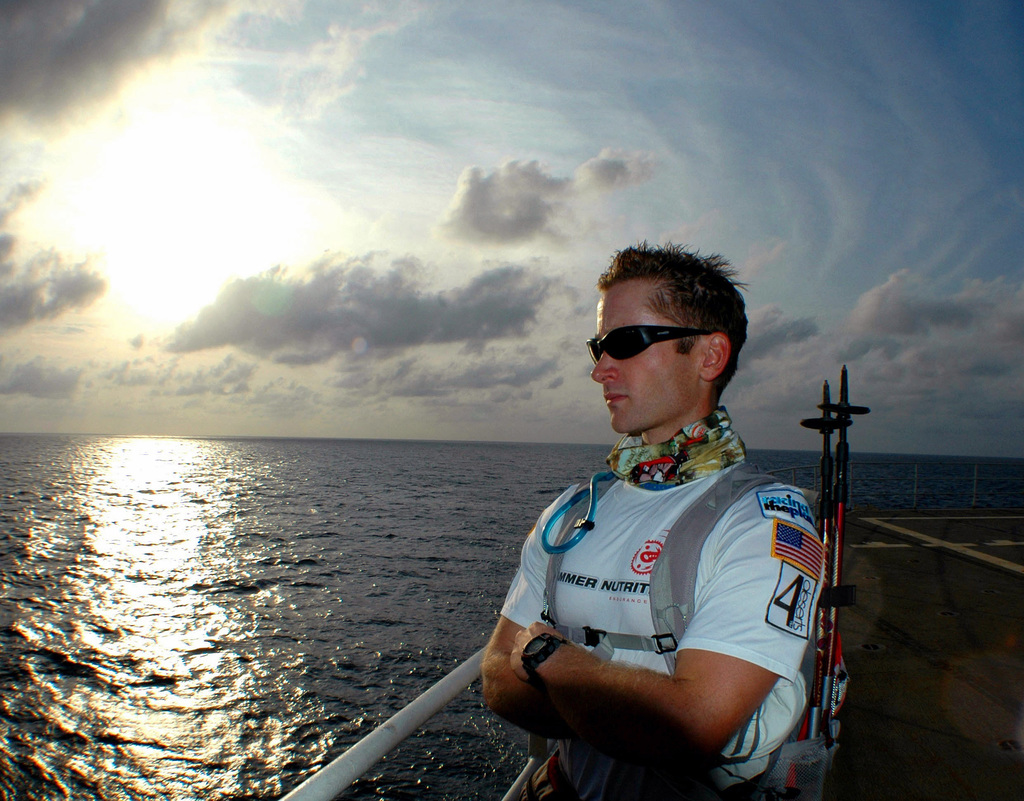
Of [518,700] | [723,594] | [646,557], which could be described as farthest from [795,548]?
[518,700]

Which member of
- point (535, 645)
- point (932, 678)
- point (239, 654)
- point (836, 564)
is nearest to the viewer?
point (535, 645)

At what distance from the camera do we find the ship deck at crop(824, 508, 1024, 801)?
369 centimetres

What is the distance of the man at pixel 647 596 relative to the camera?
4.99 ft

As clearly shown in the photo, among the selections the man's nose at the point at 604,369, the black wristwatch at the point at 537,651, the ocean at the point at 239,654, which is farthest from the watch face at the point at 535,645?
the ocean at the point at 239,654

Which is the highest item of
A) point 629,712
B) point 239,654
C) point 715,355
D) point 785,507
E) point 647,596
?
point 715,355

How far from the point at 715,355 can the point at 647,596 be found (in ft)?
3.03

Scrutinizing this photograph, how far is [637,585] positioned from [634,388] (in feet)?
2.32

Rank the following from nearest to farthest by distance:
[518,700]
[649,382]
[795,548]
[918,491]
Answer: [795,548] < [518,700] < [649,382] < [918,491]

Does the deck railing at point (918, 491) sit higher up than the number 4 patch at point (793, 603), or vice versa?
the number 4 patch at point (793, 603)

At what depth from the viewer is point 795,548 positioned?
1.66m

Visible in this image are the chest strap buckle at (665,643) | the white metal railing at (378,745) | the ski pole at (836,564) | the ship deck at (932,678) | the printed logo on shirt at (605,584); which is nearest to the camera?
the white metal railing at (378,745)

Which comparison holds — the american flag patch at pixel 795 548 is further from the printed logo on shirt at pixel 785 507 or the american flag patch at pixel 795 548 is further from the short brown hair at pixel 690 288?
the short brown hair at pixel 690 288

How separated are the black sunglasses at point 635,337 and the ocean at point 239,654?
33.2ft

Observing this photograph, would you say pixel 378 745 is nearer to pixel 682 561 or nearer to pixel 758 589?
pixel 682 561
